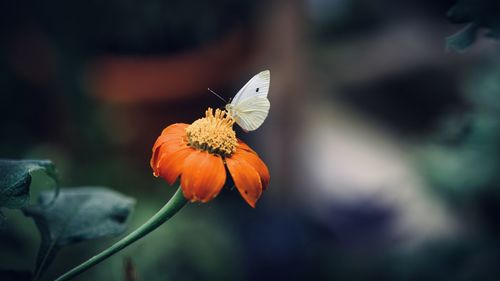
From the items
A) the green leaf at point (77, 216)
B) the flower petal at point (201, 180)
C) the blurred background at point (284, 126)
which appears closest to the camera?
the flower petal at point (201, 180)

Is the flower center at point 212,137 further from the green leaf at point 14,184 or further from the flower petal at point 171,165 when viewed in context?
the green leaf at point 14,184

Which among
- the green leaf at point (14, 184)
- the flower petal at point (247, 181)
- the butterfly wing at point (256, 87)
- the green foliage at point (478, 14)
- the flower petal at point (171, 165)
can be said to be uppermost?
the green foliage at point (478, 14)

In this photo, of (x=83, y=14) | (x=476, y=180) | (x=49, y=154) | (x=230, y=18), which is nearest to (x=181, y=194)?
(x=476, y=180)

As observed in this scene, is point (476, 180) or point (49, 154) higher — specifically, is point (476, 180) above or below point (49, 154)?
above

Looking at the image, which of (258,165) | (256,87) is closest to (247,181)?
(258,165)

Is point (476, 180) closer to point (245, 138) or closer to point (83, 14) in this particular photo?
point (245, 138)

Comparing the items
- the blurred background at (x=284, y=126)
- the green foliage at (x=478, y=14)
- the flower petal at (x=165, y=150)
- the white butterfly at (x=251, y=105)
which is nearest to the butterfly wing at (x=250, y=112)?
the white butterfly at (x=251, y=105)

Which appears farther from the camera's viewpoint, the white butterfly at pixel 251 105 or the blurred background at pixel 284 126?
the blurred background at pixel 284 126

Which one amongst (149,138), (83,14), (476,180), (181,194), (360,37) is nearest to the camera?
(181,194)
